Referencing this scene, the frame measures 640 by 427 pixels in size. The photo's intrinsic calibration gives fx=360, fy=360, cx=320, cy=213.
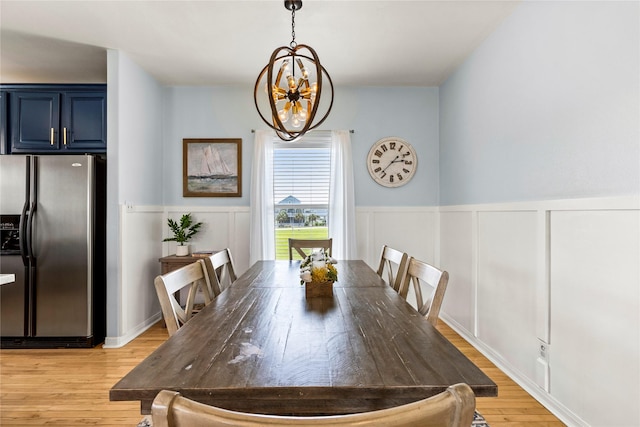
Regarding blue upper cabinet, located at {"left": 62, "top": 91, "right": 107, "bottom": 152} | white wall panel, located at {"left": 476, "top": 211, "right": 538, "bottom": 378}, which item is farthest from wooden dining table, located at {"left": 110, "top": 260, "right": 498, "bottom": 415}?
blue upper cabinet, located at {"left": 62, "top": 91, "right": 107, "bottom": 152}

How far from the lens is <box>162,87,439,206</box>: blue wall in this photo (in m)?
4.08

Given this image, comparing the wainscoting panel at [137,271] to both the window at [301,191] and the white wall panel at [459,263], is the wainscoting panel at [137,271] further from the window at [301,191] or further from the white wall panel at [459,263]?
the white wall panel at [459,263]

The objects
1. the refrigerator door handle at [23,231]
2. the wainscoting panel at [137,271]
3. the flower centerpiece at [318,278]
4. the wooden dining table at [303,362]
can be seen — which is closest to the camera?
the wooden dining table at [303,362]

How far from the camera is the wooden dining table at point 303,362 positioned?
813 millimetres

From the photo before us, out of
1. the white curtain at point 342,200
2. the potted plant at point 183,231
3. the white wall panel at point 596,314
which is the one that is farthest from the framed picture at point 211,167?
the white wall panel at point 596,314

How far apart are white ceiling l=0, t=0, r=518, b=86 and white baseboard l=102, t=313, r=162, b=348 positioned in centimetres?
252

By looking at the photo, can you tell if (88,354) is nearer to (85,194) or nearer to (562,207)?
(85,194)

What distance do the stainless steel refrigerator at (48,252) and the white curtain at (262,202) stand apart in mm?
1514

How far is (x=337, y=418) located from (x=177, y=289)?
3.72 ft

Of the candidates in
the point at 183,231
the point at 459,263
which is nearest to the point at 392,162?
the point at 459,263

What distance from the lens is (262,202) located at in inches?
157

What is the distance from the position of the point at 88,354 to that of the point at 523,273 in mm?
3376

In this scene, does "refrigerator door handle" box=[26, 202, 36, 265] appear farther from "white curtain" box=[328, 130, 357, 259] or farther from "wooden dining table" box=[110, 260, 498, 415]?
"white curtain" box=[328, 130, 357, 259]

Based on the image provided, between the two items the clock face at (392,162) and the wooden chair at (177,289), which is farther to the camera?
the clock face at (392,162)
